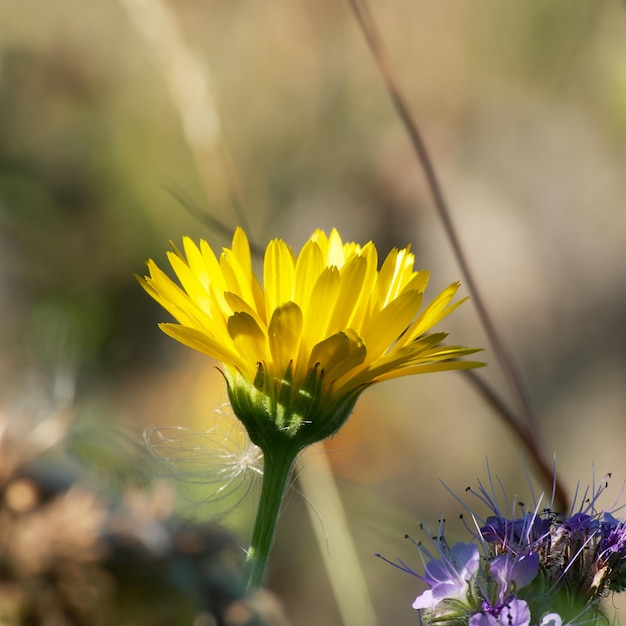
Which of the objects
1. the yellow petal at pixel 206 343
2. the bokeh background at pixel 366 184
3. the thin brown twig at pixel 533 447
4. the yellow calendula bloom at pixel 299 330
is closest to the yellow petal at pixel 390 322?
the yellow calendula bloom at pixel 299 330

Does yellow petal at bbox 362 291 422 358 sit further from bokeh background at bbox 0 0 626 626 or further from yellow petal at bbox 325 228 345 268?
bokeh background at bbox 0 0 626 626

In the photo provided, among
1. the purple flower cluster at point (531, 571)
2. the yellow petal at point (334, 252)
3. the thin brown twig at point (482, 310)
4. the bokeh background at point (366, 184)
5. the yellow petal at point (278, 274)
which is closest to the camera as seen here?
the purple flower cluster at point (531, 571)

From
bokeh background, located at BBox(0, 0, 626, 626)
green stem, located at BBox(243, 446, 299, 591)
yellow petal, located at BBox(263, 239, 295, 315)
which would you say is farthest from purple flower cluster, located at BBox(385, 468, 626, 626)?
bokeh background, located at BBox(0, 0, 626, 626)

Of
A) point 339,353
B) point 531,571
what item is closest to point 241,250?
point 339,353

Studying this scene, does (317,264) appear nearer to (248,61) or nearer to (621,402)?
(621,402)

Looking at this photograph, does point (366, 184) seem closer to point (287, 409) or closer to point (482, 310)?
point (482, 310)

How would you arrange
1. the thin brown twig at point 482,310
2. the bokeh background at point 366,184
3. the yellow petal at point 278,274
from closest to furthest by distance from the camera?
the yellow petal at point 278,274
the thin brown twig at point 482,310
the bokeh background at point 366,184

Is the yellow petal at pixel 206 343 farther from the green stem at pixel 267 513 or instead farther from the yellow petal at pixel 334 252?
the yellow petal at pixel 334 252
